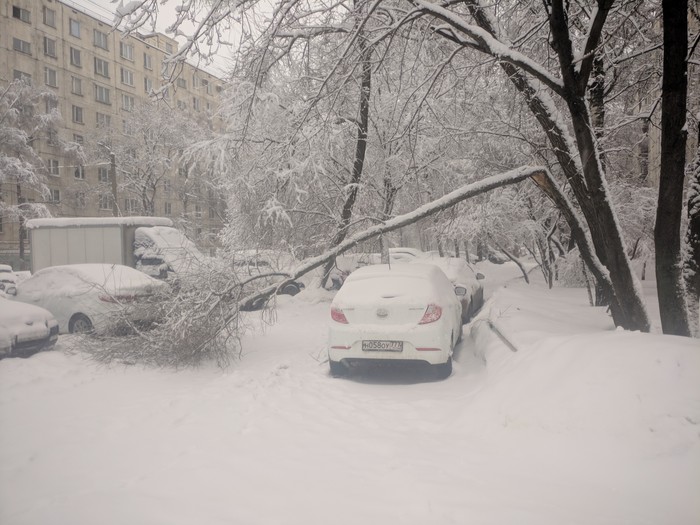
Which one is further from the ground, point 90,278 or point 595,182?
point 595,182

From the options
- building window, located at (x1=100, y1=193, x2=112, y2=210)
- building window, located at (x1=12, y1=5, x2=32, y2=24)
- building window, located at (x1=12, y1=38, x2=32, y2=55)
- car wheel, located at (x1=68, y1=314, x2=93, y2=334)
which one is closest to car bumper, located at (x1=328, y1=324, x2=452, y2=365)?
building window, located at (x1=12, y1=38, x2=32, y2=55)

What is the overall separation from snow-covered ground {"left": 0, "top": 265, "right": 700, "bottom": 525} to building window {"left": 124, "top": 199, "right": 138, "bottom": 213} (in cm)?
3239

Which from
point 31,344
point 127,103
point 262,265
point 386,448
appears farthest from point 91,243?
point 127,103

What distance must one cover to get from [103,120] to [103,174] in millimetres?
4082

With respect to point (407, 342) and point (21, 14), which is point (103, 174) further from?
point (407, 342)

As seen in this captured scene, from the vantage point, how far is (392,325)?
6105mm

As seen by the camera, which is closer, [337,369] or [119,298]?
[337,369]

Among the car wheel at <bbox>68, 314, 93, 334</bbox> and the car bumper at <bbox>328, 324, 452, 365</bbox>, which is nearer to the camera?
the car bumper at <bbox>328, 324, 452, 365</bbox>

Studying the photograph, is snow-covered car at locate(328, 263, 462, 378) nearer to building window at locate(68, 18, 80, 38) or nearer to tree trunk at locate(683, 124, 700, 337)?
tree trunk at locate(683, 124, 700, 337)

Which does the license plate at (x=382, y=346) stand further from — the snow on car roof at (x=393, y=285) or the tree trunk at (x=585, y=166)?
the tree trunk at (x=585, y=166)

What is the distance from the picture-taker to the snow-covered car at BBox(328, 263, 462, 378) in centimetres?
603

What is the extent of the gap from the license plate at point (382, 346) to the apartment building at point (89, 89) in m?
3.67

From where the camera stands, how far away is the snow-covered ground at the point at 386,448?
2.74 m

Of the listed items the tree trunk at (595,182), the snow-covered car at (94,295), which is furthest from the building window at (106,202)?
the tree trunk at (595,182)
